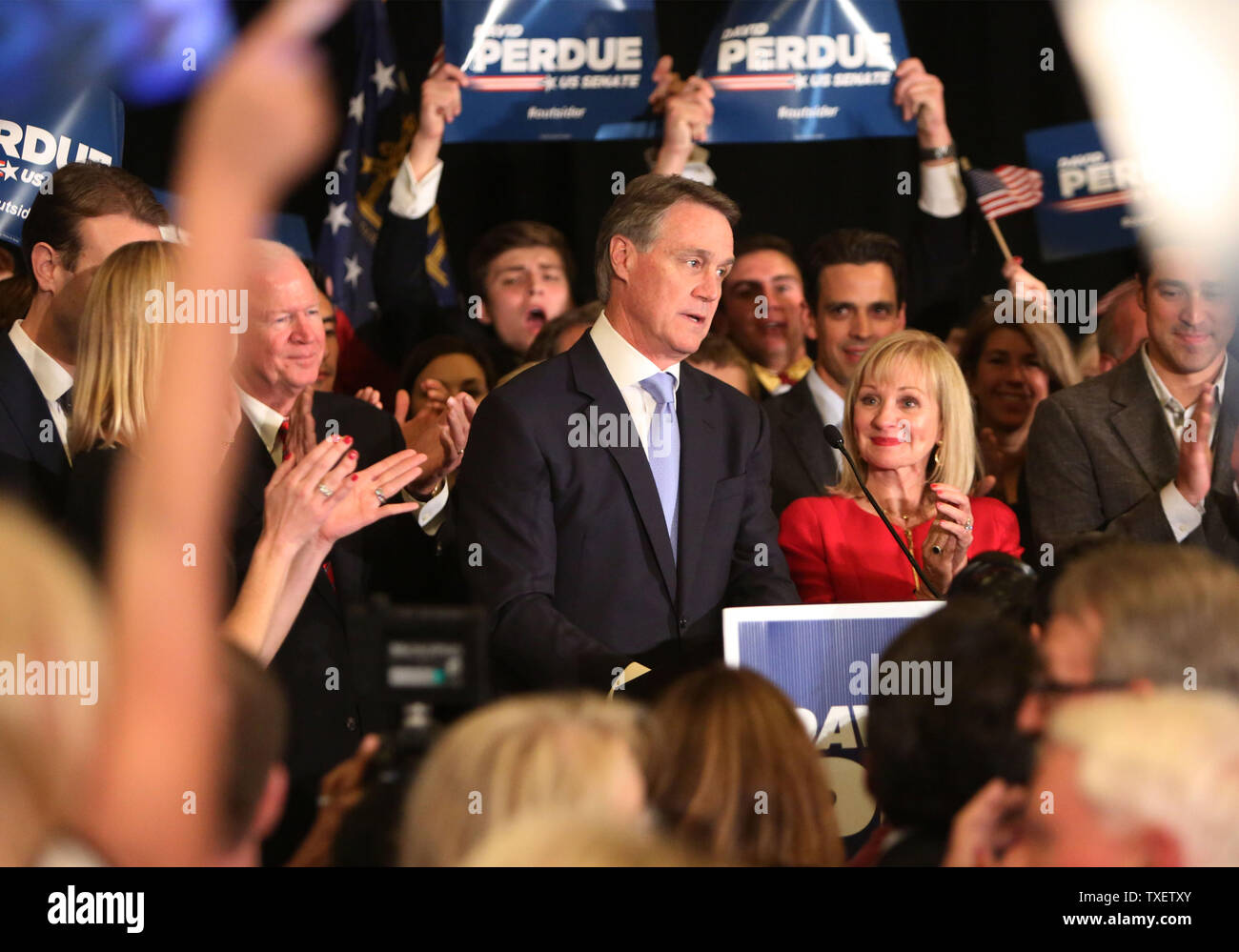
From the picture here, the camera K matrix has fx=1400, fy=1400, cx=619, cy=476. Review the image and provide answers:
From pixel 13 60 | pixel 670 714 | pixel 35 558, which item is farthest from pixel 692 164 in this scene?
pixel 35 558

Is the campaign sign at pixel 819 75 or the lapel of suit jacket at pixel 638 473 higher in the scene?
the campaign sign at pixel 819 75

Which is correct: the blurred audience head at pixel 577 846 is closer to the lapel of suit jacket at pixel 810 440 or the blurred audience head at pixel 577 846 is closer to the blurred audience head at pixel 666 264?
the blurred audience head at pixel 666 264

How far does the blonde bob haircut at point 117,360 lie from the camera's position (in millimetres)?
3098

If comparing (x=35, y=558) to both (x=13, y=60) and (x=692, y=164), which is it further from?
(x=692, y=164)

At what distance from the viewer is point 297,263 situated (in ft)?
12.7

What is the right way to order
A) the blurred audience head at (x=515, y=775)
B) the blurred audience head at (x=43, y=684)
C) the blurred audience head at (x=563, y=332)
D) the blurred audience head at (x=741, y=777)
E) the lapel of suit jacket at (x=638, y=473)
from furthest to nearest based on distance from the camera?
1. the blurred audience head at (x=563, y=332)
2. the lapel of suit jacket at (x=638, y=473)
3. the blurred audience head at (x=741, y=777)
4. the blurred audience head at (x=515, y=775)
5. the blurred audience head at (x=43, y=684)

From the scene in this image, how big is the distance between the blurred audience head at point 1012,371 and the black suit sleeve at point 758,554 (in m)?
1.63

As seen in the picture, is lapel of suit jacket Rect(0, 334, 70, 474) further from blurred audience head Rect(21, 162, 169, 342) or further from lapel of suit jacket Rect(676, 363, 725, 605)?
lapel of suit jacket Rect(676, 363, 725, 605)

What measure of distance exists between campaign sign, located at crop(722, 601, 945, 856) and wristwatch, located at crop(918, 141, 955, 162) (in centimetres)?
280

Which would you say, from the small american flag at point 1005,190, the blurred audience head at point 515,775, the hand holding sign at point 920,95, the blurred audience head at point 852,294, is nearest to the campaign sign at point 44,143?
the blurred audience head at point 852,294

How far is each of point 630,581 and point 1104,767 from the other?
1550mm

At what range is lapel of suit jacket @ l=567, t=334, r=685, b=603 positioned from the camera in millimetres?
3426

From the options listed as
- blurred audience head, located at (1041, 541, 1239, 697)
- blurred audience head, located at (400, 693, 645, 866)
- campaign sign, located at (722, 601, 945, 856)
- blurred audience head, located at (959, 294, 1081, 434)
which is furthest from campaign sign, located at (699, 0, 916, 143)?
blurred audience head, located at (400, 693, 645, 866)

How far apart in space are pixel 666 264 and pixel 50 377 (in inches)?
63.6
